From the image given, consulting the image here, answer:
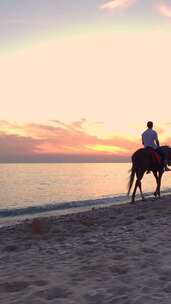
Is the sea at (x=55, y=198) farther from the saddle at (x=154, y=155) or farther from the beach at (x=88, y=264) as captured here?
the beach at (x=88, y=264)

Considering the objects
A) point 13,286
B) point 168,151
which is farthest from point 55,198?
point 13,286

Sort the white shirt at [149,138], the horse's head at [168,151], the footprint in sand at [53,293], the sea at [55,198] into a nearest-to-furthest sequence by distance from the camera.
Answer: the footprint in sand at [53,293] → the white shirt at [149,138] → the horse's head at [168,151] → the sea at [55,198]

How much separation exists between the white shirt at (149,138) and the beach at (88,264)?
772 cm

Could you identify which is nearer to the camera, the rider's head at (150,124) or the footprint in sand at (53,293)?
the footprint in sand at (53,293)

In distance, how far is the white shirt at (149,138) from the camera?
19969mm

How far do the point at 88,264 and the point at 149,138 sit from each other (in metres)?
12.8

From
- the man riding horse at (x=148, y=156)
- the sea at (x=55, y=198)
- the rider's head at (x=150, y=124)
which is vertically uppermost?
the rider's head at (x=150, y=124)

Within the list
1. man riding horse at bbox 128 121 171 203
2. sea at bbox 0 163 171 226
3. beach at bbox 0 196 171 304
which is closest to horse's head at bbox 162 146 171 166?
man riding horse at bbox 128 121 171 203

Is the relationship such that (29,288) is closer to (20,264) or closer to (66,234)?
(20,264)

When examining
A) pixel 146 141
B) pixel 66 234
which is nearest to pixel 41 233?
pixel 66 234

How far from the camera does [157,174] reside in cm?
2178

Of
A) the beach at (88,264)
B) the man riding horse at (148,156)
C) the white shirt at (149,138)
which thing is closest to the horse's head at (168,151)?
the man riding horse at (148,156)

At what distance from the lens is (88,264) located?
7.96 meters

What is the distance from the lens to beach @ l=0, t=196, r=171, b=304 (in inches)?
248
